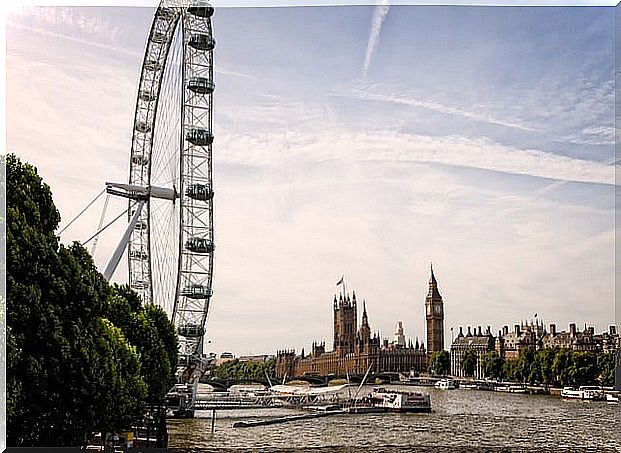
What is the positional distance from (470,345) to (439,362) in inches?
19.7

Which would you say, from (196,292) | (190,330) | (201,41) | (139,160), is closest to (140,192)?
(139,160)

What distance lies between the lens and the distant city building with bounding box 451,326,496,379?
10.2 metres

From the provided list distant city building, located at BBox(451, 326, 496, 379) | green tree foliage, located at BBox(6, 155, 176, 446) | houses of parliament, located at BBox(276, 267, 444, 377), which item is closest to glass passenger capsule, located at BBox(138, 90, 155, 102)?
houses of parliament, located at BBox(276, 267, 444, 377)

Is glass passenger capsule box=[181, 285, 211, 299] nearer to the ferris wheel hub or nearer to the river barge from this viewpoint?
the ferris wheel hub

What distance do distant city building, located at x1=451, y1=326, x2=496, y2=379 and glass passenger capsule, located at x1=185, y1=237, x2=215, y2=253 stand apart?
2863 mm

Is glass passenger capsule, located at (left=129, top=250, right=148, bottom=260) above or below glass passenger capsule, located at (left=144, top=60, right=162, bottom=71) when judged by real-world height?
below

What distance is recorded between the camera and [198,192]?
9383mm

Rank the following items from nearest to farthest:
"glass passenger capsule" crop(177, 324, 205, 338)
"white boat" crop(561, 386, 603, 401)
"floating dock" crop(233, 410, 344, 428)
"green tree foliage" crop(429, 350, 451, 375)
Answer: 1. "glass passenger capsule" crop(177, 324, 205, 338)
2. "floating dock" crop(233, 410, 344, 428)
3. "white boat" crop(561, 386, 603, 401)
4. "green tree foliage" crop(429, 350, 451, 375)

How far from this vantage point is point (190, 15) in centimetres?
924

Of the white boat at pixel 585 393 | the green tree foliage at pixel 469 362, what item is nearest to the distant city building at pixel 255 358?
the green tree foliage at pixel 469 362

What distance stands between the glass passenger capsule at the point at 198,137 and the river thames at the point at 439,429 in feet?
9.57

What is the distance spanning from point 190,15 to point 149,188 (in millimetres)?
1775

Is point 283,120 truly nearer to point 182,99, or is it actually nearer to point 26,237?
point 182,99

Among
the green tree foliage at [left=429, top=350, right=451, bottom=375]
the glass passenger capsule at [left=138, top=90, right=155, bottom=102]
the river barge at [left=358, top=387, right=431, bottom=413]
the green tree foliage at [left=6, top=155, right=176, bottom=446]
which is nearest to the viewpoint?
the green tree foliage at [left=6, top=155, right=176, bottom=446]
